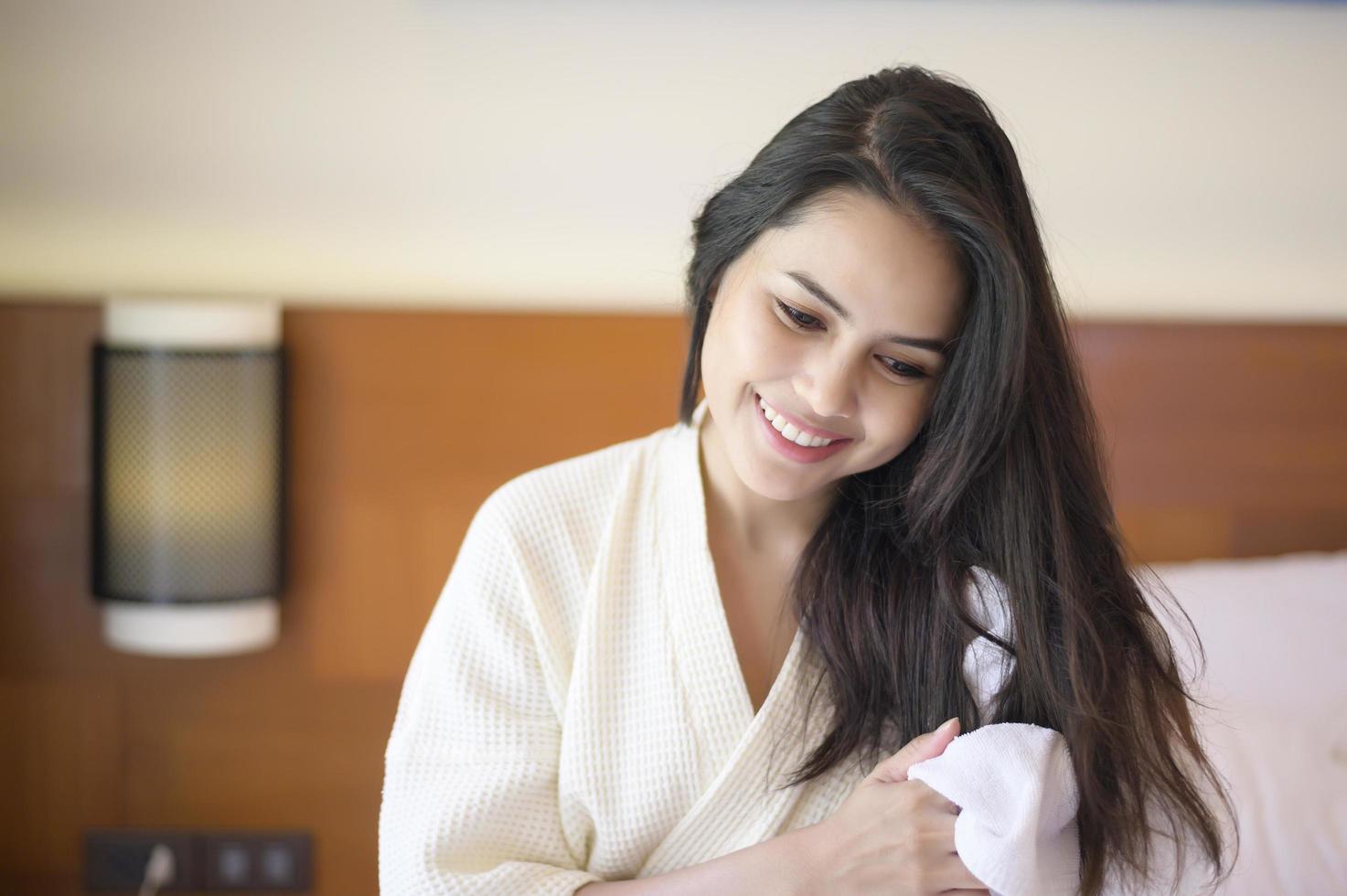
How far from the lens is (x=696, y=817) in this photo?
120 cm

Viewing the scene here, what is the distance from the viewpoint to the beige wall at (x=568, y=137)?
1841mm

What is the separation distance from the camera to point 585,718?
1.20 m

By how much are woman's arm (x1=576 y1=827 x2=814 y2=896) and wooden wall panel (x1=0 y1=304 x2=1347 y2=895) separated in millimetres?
843

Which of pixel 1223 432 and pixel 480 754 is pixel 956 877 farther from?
pixel 1223 432

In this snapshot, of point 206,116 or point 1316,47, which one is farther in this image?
point 1316,47

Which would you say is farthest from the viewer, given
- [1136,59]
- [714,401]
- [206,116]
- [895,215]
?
[1136,59]

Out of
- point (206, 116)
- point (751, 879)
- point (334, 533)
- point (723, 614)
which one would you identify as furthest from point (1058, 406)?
point (206, 116)

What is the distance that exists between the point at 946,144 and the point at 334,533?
115 cm

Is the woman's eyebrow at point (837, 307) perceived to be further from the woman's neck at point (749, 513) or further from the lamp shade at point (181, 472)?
the lamp shade at point (181, 472)

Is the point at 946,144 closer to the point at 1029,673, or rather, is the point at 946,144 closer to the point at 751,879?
the point at 1029,673

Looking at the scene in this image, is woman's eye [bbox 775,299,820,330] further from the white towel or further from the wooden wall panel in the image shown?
the wooden wall panel

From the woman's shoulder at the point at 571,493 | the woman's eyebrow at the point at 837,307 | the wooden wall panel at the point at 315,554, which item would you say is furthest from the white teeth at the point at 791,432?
the wooden wall panel at the point at 315,554

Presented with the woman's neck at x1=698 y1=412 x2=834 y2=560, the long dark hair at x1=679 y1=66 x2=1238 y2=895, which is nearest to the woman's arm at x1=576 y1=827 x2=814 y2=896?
the long dark hair at x1=679 y1=66 x2=1238 y2=895

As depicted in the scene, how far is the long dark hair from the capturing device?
107 cm
